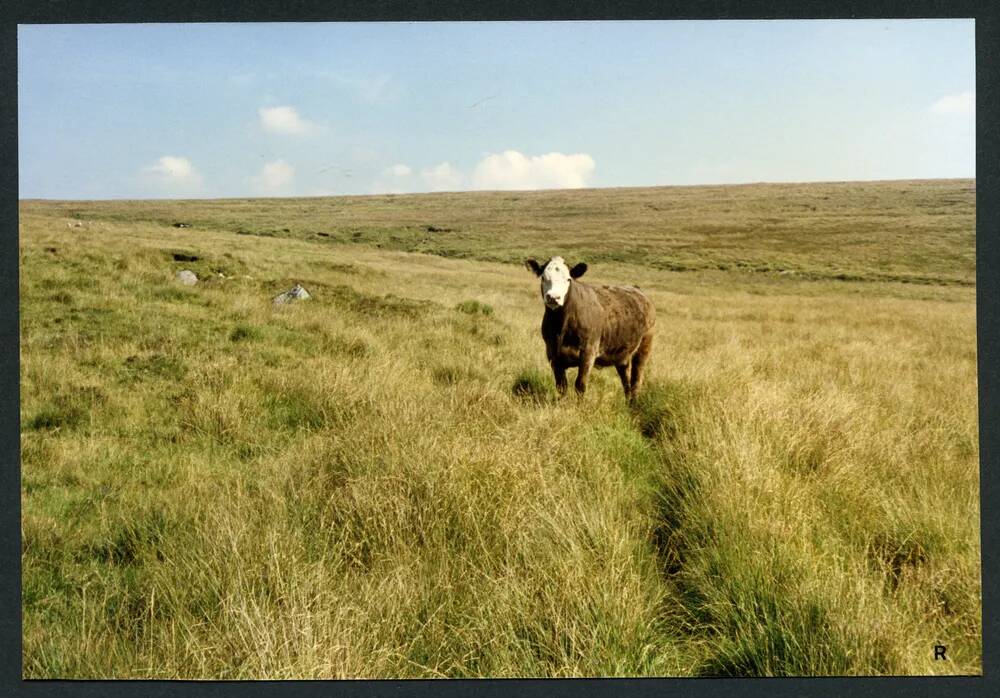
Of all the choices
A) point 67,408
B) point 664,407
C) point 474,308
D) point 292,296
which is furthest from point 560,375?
point 292,296

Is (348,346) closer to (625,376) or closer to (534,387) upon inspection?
(534,387)

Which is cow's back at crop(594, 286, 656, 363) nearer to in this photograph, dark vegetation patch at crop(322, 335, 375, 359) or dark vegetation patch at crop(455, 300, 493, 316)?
dark vegetation patch at crop(322, 335, 375, 359)

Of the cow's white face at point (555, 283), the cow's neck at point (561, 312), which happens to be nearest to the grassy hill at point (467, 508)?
the cow's neck at point (561, 312)

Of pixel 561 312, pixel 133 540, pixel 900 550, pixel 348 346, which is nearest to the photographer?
pixel 900 550

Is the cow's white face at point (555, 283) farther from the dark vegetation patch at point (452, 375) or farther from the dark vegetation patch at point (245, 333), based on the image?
the dark vegetation patch at point (245, 333)

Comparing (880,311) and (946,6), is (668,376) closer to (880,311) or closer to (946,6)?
(946,6)

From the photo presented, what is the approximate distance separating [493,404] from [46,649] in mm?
3519

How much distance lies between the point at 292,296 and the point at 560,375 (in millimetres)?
7602

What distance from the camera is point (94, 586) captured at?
346 centimetres

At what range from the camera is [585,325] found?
234 inches

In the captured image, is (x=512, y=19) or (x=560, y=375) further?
(x=560, y=375)

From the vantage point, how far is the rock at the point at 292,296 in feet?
37.9

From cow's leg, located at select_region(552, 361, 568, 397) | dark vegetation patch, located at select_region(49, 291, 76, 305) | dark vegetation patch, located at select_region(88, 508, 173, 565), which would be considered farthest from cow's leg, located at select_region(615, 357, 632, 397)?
dark vegetation patch, located at select_region(49, 291, 76, 305)

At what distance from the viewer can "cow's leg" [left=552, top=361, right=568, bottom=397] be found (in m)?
6.02
